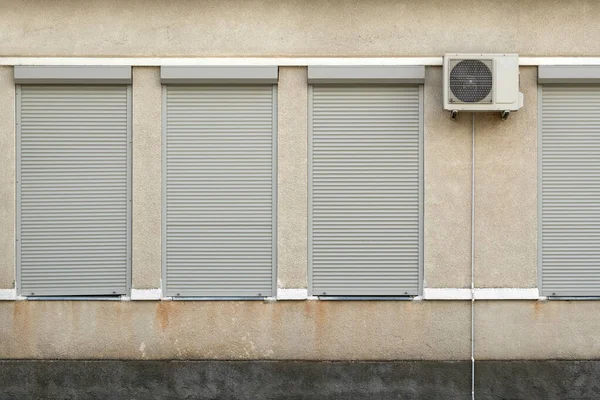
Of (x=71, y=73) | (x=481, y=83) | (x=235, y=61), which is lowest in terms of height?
(x=481, y=83)

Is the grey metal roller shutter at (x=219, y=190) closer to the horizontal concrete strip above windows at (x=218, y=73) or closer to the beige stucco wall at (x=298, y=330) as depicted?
the horizontal concrete strip above windows at (x=218, y=73)

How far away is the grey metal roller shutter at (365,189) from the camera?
9672 millimetres

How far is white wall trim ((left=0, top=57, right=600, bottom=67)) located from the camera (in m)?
9.54

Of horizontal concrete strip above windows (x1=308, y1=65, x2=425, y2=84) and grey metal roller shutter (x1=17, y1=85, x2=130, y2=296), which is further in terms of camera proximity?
grey metal roller shutter (x1=17, y1=85, x2=130, y2=296)

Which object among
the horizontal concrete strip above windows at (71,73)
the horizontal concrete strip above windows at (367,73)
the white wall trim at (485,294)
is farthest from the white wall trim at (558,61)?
the horizontal concrete strip above windows at (71,73)

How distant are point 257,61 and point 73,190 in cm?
269

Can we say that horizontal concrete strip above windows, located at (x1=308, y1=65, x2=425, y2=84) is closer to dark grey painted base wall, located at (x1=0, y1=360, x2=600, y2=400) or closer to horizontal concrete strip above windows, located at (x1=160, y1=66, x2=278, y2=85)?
horizontal concrete strip above windows, located at (x1=160, y1=66, x2=278, y2=85)

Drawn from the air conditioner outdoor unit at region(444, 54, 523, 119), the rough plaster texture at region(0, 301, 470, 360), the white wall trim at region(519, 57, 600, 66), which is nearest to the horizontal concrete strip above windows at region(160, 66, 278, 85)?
the air conditioner outdoor unit at region(444, 54, 523, 119)

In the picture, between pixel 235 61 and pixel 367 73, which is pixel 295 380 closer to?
pixel 367 73

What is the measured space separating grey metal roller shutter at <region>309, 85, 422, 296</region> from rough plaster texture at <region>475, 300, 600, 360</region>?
103 centimetres

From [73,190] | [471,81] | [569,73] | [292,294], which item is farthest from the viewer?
[73,190]

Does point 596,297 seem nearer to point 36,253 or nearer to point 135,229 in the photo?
point 135,229

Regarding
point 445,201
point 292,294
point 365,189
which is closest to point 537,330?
point 445,201

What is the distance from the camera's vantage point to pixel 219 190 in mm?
9711
